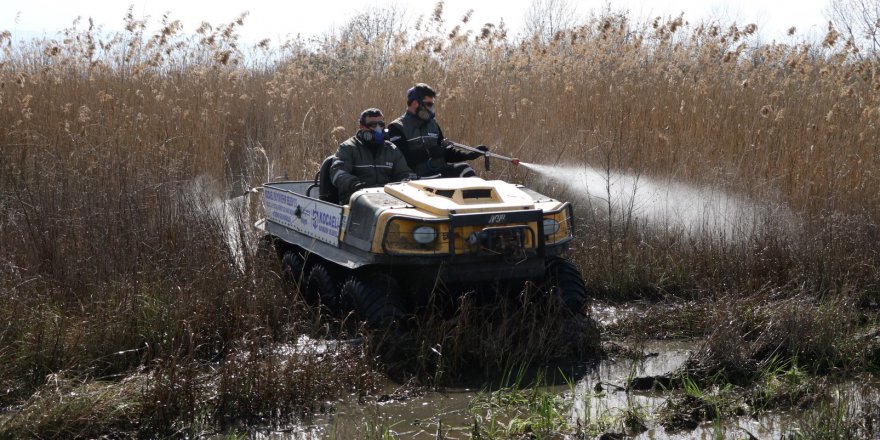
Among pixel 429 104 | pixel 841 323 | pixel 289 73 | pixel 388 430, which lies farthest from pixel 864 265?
pixel 289 73

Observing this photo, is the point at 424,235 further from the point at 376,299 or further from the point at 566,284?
the point at 566,284

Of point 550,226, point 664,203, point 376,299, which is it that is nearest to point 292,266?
point 376,299

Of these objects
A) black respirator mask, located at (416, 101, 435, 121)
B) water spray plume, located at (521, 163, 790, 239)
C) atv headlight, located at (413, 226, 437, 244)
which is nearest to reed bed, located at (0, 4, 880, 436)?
water spray plume, located at (521, 163, 790, 239)

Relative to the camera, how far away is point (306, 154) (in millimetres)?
12484

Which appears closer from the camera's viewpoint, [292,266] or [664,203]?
[292,266]

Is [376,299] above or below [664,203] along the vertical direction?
below

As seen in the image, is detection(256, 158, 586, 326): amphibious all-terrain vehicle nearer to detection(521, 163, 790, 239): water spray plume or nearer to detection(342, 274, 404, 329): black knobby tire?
detection(342, 274, 404, 329): black knobby tire

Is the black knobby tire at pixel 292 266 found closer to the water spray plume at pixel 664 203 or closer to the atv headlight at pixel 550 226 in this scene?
the atv headlight at pixel 550 226

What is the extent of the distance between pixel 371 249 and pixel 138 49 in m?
7.60

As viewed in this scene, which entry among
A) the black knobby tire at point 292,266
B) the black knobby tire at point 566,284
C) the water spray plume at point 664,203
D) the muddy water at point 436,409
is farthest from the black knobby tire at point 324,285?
the water spray plume at point 664,203

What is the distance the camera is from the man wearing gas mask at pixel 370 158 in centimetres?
855

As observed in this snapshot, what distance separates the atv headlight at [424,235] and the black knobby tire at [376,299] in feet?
1.62

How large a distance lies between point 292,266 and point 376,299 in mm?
1549

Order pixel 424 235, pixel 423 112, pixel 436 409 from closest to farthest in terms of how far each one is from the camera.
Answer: pixel 436 409 → pixel 424 235 → pixel 423 112
